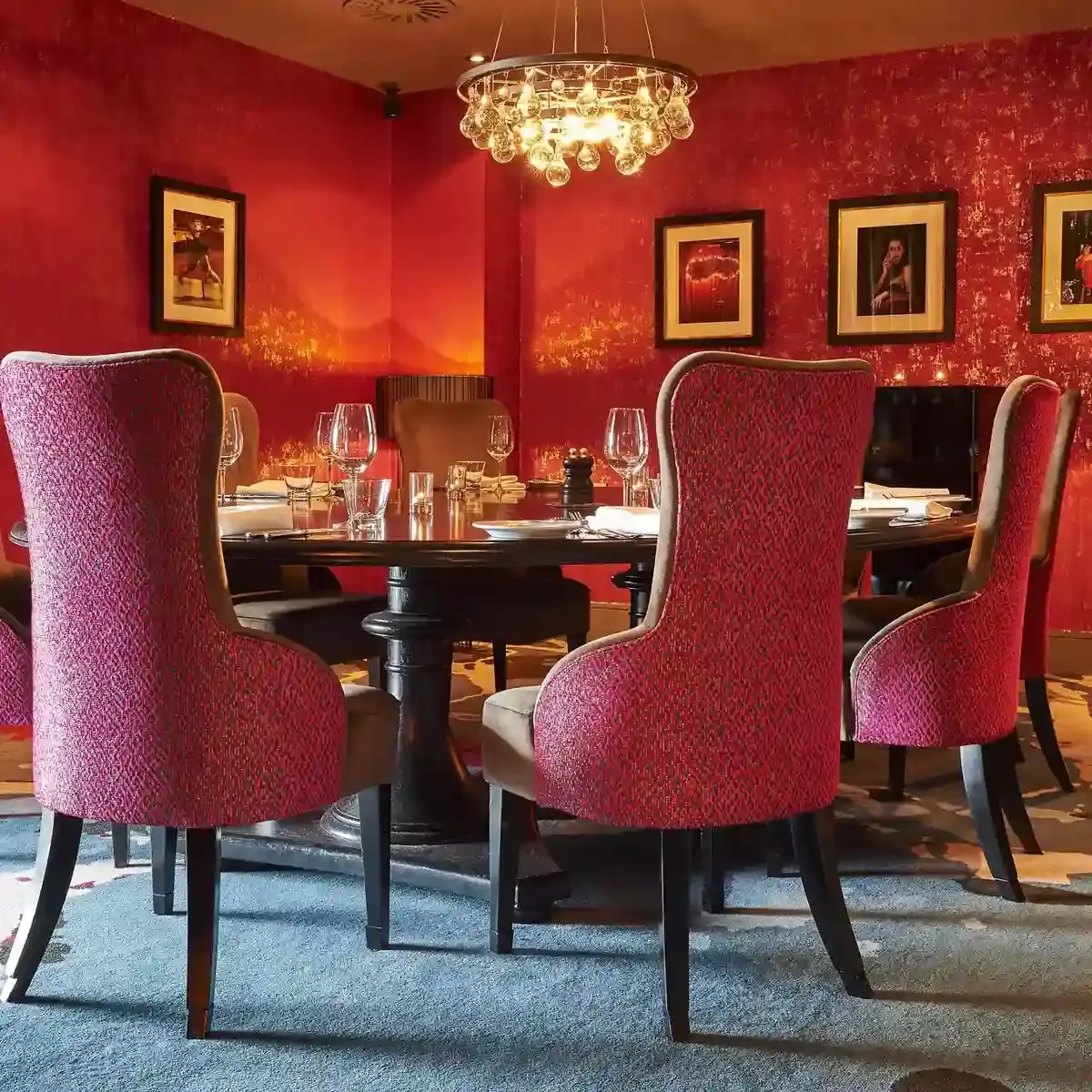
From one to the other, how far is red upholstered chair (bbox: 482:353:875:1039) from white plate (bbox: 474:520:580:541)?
1.07 ft

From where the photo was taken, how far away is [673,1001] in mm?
1994

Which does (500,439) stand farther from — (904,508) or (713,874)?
(713,874)

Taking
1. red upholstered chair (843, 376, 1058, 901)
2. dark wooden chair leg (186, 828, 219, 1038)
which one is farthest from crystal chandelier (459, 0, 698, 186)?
dark wooden chair leg (186, 828, 219, 1038)

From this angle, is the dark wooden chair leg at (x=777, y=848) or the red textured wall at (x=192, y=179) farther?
the red textured wall at (x=192, y=179)

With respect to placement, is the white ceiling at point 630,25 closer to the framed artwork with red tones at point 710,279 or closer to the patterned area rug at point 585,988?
the framed artwork with red tones at point 710,279

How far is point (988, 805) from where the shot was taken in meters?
2.69

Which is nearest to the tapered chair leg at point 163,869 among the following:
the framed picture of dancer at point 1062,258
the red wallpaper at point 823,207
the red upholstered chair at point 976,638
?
the red upholstered chair at point 976,638

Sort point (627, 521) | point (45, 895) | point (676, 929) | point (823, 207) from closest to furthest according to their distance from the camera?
point (676, 929), point (45, 895), point (627, 521), point (823, 207)

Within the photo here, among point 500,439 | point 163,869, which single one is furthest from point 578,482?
point 163,869

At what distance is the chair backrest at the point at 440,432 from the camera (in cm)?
467

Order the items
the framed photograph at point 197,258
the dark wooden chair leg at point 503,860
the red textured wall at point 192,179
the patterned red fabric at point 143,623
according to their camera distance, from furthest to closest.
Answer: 1. the framed photograph at point 197,258
2. the red textured wall at point 192,179
3. the dark wooden chair leg at point 503,860
4. the patterned red fabric at point 143,623

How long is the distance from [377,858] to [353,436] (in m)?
0.85

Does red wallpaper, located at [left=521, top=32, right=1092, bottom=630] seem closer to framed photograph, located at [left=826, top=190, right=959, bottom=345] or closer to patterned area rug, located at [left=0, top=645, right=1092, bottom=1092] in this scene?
framed photograph, located at [left=826, top=190, right=959, bottom=345]

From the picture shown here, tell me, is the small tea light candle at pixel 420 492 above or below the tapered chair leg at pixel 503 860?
above
